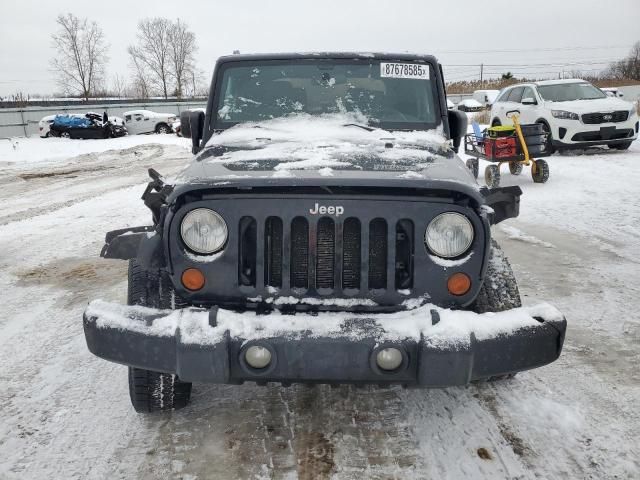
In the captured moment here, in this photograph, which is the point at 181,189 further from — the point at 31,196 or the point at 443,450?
the point at 31,196

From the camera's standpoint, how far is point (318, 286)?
2.43 m

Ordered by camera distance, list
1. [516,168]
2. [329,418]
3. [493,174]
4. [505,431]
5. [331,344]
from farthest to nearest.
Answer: [516,168], [493,174], [329,418], [505,431], [331,344]

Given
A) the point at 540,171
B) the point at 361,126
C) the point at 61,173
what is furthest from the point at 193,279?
the point at 61,173

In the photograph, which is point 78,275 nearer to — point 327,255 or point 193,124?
point 193,124

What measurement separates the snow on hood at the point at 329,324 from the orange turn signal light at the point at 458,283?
0.13 meters

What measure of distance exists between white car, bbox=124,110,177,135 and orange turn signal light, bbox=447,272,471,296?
99.7 ft

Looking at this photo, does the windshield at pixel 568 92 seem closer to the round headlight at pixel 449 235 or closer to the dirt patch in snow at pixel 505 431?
the dirt patch in snow at pixel 505 431

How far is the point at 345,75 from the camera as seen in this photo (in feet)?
12.6

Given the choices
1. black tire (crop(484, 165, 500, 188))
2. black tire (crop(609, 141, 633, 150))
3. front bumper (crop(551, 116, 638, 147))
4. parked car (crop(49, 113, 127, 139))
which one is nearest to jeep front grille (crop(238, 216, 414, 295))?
black tire (crop(484, 165, 500, 188))

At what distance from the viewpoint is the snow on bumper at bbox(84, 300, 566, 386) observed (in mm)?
2191

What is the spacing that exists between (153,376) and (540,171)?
8.78m

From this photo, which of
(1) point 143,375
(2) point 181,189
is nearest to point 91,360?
(1) point 143,375

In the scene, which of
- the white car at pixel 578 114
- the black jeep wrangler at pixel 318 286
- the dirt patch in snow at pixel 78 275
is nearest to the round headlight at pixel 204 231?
the black jeep wrangler at pixel 318 286

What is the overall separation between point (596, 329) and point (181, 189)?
3.15 m
